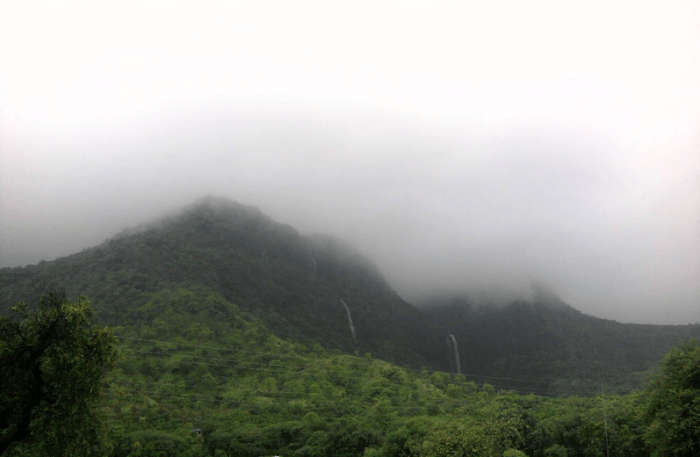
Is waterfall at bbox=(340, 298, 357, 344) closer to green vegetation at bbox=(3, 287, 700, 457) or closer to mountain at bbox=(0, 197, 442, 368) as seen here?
mountain at bbox=(0, 197, 442, 368)

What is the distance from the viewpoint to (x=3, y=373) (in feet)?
94.5

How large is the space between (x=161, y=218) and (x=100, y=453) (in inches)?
6395

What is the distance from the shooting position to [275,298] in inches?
6058

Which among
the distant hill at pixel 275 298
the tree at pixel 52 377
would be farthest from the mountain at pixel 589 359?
the tree at pixel 52 377

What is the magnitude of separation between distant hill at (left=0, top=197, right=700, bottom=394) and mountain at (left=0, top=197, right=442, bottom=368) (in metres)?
0.42

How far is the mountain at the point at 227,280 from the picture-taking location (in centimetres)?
10975

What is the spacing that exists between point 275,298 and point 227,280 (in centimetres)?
1996

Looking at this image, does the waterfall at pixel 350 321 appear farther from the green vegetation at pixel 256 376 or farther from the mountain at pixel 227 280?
the green vegetation at pixel 256 376

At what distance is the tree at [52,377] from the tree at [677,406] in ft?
133

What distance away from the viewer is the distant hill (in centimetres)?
11188

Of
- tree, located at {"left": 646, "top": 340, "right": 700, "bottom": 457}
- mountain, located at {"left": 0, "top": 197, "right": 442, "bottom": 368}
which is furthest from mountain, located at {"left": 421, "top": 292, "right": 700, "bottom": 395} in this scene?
tree, located at {"left": 646, "top": 340, "right": 700, "bottom": 457}

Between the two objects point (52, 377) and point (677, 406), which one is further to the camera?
point (677, 406)

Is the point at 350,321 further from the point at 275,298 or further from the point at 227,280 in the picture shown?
the point at 227,280

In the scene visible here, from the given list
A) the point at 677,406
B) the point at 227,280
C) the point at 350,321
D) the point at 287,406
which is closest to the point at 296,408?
the point at 287,406
